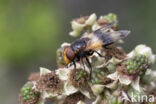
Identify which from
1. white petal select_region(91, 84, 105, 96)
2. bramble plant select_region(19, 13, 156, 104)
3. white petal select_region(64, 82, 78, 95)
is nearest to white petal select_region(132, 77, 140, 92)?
bramble plant select_region(19, 13, 156, 104)

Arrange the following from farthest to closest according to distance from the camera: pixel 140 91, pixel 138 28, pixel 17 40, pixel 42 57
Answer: pixel 138 28, pixel 42 57, pixel 17 40, pixel 140 91

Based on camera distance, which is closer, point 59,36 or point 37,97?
point 37,97

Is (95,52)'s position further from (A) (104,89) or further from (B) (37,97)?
(B) (37,97)

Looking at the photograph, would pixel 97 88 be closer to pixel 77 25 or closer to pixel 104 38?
pixel 104 38

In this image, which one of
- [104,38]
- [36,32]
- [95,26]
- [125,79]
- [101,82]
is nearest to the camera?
[125,79]

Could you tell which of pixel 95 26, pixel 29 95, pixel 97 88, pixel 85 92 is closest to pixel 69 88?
pixel 85 92

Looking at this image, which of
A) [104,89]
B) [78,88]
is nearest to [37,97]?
[78,88]

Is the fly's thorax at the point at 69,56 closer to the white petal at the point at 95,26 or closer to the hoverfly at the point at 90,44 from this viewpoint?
the hoverfly at the point at 90,44

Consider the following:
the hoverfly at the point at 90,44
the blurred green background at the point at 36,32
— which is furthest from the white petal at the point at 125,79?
the blurred green background at the point at 36,32
